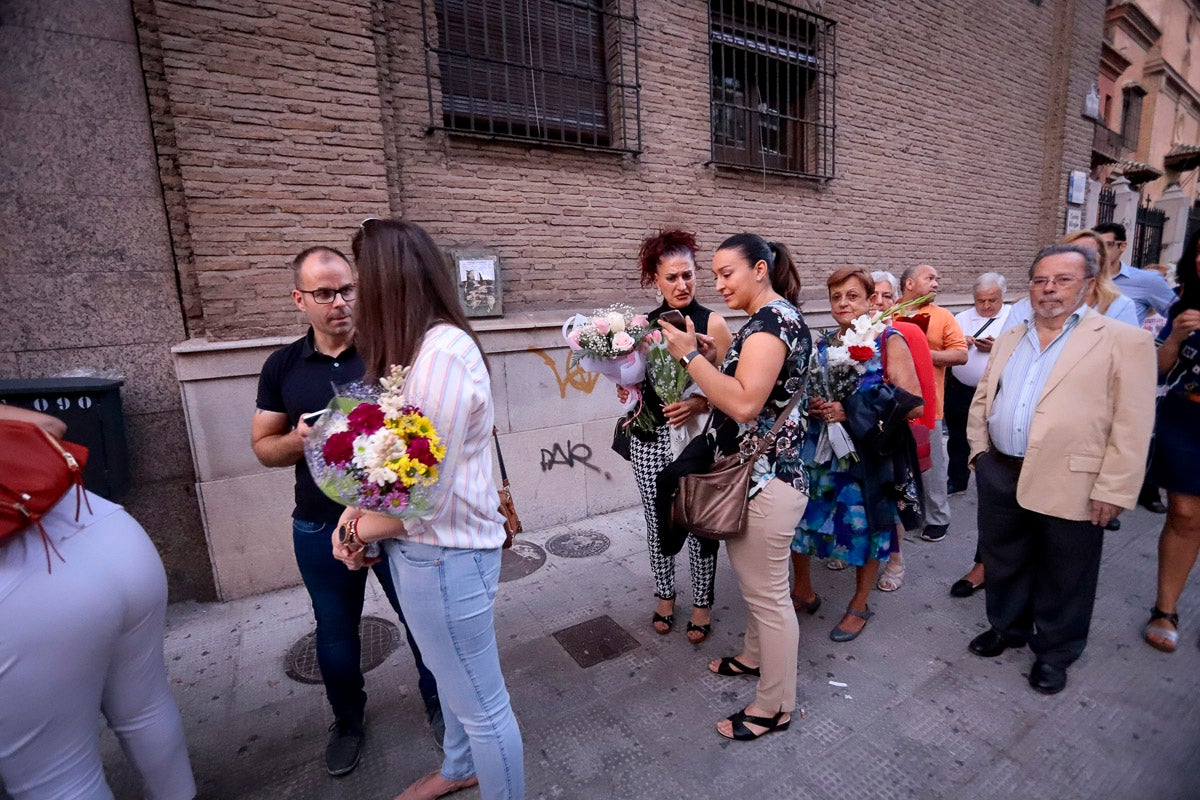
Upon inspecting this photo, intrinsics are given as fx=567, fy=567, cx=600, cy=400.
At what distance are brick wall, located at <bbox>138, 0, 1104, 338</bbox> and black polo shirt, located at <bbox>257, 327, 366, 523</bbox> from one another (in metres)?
1.73

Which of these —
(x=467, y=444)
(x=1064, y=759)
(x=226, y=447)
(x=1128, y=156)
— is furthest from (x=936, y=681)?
(x=1128, y=156)

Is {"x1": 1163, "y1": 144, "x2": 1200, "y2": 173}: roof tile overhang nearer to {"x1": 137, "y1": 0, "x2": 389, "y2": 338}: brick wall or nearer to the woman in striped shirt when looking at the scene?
{"x1": 137, "y1": 0, "x2": 389, "y2": 338}: brick wall

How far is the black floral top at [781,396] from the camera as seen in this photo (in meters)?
2.16

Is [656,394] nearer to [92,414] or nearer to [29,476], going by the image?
[29,476]

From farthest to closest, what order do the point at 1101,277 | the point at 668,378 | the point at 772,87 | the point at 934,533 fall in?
the point at 772,87
the point at 934,533
the point at 1101,277
the point at 668,378

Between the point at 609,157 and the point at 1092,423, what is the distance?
4026 millimetres

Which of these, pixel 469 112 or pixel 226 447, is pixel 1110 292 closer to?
pixel 469 112

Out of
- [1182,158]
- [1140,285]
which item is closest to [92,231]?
[1140,285]

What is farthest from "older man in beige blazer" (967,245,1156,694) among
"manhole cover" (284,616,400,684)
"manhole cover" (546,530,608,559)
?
"manhole cover" (284,616,400,684)

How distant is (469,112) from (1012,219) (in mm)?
8790

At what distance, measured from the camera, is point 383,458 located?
1.41 metres

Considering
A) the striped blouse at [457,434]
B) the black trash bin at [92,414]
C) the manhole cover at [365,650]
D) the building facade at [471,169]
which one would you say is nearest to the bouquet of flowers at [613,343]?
the striped blouse at [457,434]

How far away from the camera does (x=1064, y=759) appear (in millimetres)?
2328

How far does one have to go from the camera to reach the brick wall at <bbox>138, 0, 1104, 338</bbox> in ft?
11.6
